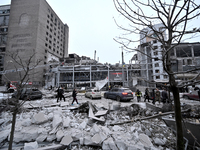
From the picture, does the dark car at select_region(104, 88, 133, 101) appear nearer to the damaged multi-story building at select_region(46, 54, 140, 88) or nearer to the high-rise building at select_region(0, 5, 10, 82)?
the damaged multi-story building at select_region(46, 54, 140, 88)

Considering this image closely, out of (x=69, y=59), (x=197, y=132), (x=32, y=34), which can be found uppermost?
(x=32, y=34)

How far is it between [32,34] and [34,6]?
42.3 feet

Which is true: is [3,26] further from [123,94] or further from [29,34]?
[123,94]

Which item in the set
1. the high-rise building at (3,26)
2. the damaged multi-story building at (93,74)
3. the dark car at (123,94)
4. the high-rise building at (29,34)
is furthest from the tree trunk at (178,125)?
the high-rise building at (3,26)

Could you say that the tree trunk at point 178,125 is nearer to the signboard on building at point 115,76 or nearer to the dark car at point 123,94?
the dark car at point 123,94

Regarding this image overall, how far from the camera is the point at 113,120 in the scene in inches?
205

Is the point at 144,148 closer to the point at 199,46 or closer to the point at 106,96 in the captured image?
the point at 106,96

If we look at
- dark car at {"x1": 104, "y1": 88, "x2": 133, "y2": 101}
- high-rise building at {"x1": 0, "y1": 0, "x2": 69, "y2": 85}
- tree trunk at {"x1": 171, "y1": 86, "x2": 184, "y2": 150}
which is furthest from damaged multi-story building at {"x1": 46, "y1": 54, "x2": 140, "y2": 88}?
tree trunk at {"x1": 171, "y1": 86, "x2": 184, "y2": 150}

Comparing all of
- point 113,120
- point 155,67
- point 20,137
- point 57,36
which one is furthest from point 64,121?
point 57,36

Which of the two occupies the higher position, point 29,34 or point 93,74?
point 29,34

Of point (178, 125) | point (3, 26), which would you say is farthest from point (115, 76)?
point (3, 26)

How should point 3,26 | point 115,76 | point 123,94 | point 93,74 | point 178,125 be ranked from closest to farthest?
1. point 178,125
2. point 123,94
3. point 115,76
4. point 93,74
5. point 3,26

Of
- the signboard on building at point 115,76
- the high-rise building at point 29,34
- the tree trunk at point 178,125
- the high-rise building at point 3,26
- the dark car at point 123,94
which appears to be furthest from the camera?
the high-rise building at point 3,26

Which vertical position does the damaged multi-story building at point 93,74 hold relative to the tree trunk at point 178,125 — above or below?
above
